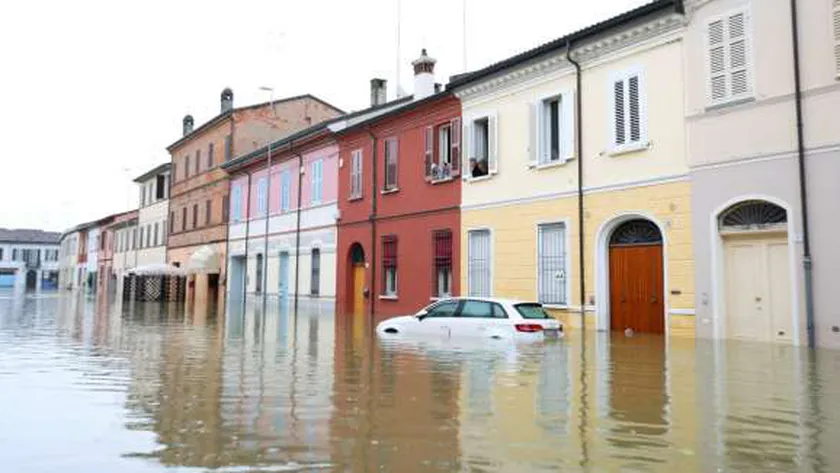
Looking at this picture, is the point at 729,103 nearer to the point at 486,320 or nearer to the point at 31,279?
the point at 486,320

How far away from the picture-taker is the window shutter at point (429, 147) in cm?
2384

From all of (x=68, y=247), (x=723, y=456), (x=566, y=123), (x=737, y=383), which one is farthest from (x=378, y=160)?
(x=68, y=247)

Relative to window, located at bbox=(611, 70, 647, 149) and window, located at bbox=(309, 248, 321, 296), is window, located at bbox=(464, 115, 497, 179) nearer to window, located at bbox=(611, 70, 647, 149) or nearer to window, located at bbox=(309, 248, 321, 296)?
window, located at bbox=(611, 70, 647, 149)

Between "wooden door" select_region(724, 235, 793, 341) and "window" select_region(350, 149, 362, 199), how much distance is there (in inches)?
606

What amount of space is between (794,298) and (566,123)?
7263 millimetres

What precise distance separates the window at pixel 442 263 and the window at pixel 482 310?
24.3 feet

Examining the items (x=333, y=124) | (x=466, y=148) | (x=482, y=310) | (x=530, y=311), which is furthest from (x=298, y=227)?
(x=530, y=311)

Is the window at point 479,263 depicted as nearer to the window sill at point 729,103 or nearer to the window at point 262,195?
the window sill at point 729,103

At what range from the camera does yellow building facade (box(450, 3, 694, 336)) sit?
16.5m

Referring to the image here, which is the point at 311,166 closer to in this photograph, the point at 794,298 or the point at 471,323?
the point at 471,323

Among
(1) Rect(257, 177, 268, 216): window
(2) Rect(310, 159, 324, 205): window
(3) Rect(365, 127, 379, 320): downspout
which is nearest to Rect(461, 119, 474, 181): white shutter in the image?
(3) Rect(365, 127, 379, 320): downspout

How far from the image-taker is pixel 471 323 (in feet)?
49.8

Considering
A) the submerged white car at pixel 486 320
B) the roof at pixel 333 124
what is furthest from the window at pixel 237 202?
the submerged white car at pixel 486 320

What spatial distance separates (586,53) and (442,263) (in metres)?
8.12
